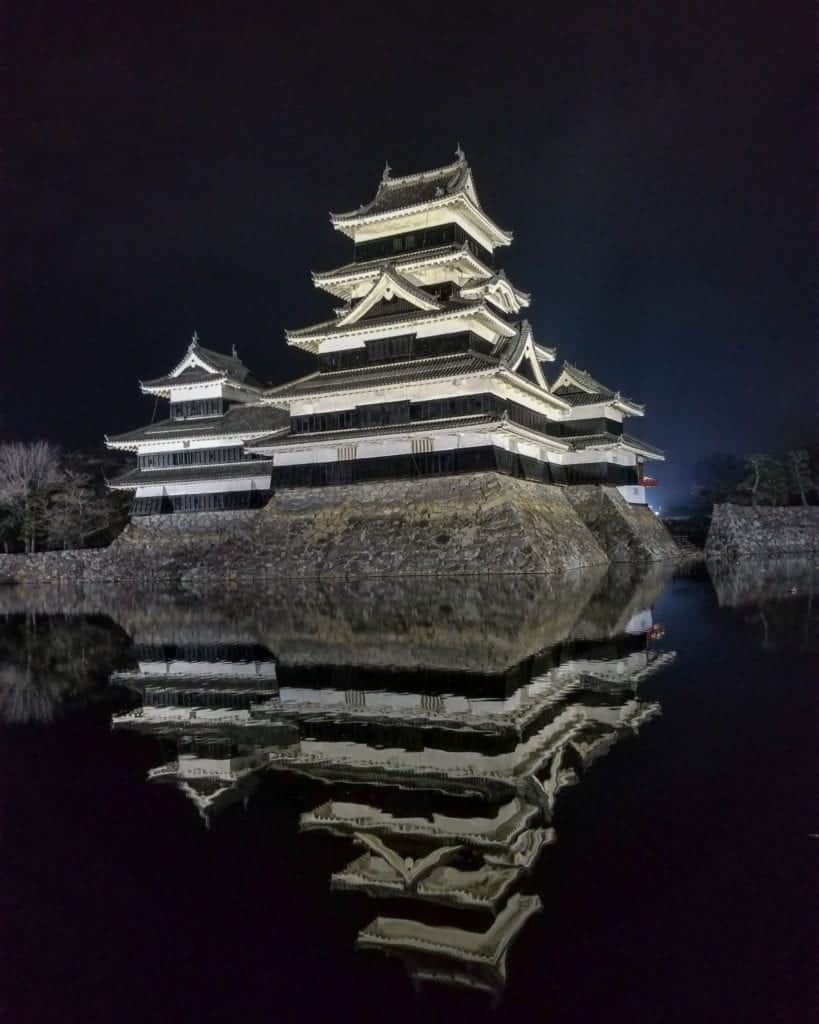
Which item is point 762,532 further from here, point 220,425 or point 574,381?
point 220,425

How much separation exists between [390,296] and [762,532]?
80.2 ft

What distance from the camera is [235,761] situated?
20.9 ft

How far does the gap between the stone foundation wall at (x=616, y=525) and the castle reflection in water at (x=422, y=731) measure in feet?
68.0

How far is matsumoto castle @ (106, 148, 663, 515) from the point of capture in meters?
30.2

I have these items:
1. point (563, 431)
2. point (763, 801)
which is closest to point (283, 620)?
point (763, 801)

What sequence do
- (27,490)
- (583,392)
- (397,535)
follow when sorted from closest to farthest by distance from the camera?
(397,535) → (583,392) → (27,490)

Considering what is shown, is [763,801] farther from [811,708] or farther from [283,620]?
[283,620]

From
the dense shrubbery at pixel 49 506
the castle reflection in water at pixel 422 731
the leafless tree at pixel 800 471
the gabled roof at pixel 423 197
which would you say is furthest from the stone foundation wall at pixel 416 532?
the leafless tree at pixel 800 471

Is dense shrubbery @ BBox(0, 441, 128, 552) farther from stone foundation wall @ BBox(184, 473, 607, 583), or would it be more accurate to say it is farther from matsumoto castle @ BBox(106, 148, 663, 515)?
stone foundation wall @ BBox(184, 473, 607, 583)

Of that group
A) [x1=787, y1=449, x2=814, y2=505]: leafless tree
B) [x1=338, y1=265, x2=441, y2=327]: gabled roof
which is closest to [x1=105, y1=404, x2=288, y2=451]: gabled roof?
[x1=338, y1=265, x2=441, y2=327]: gabled roof

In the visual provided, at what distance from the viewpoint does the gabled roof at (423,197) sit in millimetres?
33594

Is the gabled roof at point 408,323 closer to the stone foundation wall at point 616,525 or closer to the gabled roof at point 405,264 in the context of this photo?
the gabled roof at point 405,264

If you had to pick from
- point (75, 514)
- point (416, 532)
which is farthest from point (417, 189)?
point (75, 514)

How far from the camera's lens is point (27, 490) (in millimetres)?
47281
